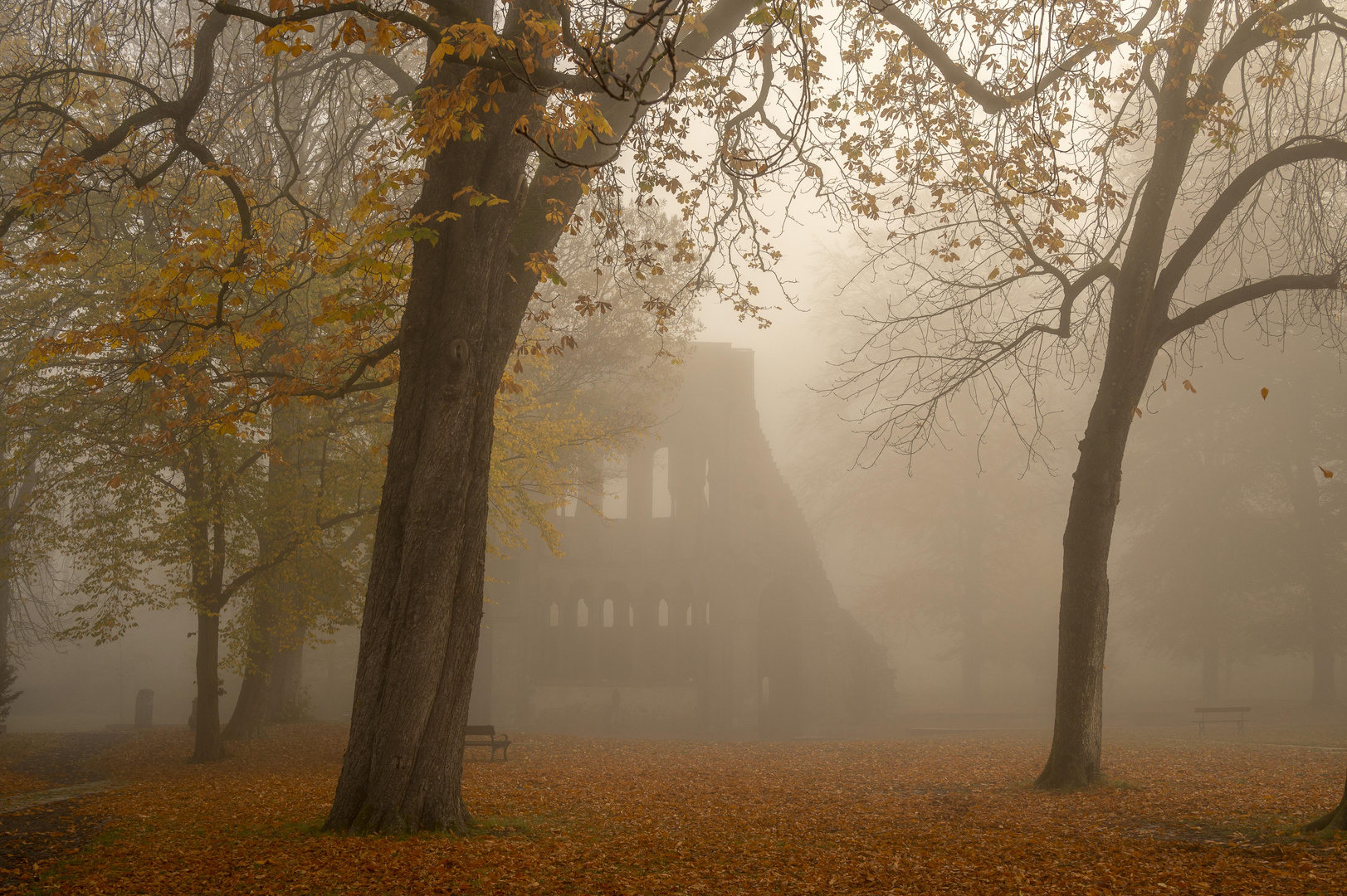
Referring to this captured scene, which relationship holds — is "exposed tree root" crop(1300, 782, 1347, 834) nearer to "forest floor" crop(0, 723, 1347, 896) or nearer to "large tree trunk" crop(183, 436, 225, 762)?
"forest floor" crop(0, 723, 1347, 896)

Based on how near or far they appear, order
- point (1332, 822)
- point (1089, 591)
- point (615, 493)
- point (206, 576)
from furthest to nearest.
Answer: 1. point (615, 493)
2. point (206, 576)
3. point (1089, 591)
4. point (1332, 822)

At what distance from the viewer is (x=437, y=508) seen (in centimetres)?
675

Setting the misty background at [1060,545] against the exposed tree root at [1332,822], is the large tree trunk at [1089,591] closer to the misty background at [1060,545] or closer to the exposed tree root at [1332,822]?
the exposed tree root at [1332,822]

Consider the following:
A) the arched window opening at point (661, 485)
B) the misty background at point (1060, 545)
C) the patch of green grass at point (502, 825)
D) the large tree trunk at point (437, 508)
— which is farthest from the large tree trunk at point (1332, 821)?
the arched window opening at point (661, 485)

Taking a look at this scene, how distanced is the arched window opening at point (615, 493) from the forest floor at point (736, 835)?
15.9 m

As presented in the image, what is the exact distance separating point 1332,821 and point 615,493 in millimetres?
24937

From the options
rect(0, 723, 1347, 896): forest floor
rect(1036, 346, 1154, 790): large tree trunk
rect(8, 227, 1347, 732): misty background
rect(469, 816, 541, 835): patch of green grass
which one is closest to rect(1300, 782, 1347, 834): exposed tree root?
rect(0, 723, 1347, 896): forest floor

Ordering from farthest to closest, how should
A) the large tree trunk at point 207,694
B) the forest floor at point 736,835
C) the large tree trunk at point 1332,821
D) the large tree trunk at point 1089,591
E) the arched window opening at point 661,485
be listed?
the arched window opening at point 661,485 → the large tree trunk at point 207,694 → the large tree trunk at point 1089,591 → the large tree trunk at point 1332,821 → the forest floor at point 736,835

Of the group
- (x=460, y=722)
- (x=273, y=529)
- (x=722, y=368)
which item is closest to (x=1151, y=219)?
(x=460, y=722)

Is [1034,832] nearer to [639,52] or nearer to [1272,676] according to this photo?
[639,52]

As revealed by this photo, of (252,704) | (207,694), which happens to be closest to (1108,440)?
(207,694)

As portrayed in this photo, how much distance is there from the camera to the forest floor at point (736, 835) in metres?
5.25

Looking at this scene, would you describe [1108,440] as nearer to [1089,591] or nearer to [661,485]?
[1089,591]

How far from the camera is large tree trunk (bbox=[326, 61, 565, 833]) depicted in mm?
6465
